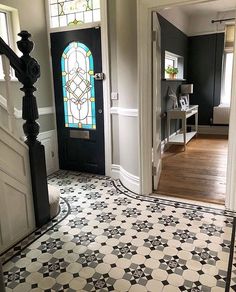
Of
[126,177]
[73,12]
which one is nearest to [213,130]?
[126,177]

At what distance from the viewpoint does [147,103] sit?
3.00 meters

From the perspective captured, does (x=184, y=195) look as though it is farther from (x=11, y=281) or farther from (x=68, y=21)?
(x=68, y=21)

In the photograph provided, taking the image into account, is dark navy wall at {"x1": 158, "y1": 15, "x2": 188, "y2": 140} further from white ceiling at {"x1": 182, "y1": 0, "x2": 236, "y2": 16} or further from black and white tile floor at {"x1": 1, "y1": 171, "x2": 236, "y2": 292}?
black and white tile floor at {"x1": 1, "y1": 171, "x2": 236, "y2": 292}

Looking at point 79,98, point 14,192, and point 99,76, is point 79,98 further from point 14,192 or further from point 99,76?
point 14,192

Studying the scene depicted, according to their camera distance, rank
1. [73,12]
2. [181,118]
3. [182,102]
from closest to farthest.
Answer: [73,12] < [181,118] < [182,102]

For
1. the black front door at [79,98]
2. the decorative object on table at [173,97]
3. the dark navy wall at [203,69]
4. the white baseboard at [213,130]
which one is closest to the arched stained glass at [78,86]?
the black front door at [79,98]

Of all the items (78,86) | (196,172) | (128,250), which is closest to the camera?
(128,250)

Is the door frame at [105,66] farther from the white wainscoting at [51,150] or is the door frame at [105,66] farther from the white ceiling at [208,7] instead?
the white ceiling at [208,7]

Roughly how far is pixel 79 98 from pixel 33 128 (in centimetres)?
156

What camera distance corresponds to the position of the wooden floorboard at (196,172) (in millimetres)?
3256

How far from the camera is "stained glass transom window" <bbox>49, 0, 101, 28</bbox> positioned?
3477mm

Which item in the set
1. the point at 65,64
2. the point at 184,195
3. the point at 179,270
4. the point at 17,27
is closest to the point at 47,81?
the point at 65,64

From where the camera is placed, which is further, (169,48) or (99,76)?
(169,48)

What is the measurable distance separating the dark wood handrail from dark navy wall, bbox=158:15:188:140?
10.8ft
